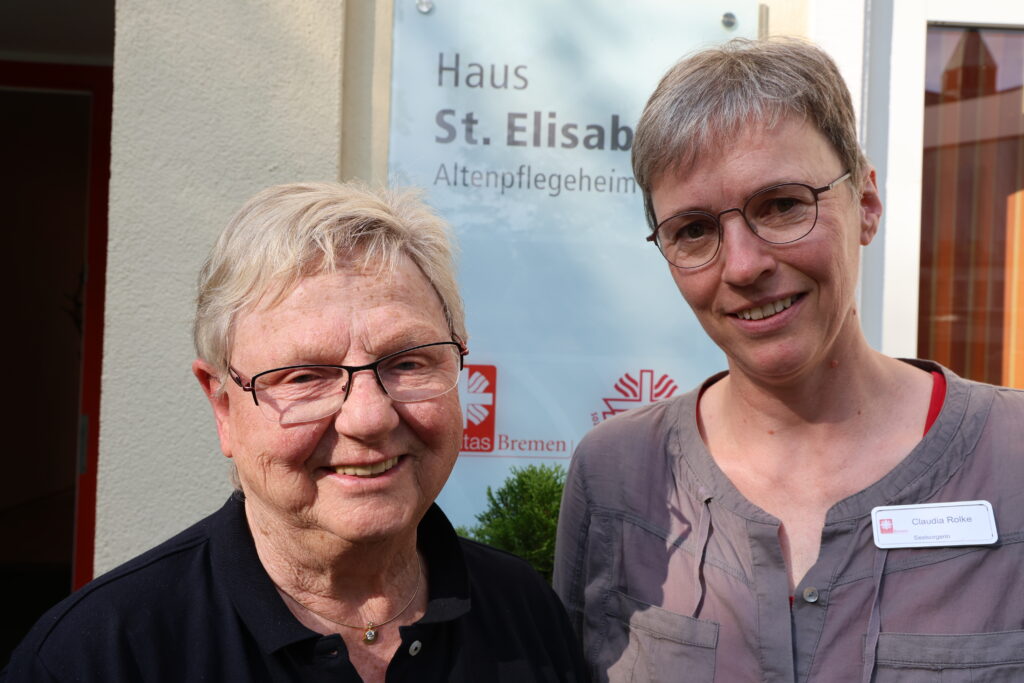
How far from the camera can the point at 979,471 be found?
1.77m

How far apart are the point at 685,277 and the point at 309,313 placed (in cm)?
71

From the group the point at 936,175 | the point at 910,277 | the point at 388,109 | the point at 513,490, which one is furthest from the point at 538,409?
the point at 936,175

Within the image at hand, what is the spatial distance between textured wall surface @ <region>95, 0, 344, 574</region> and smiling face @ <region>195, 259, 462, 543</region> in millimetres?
1668

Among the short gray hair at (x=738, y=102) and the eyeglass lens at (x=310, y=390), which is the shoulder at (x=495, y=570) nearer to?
the eyeglass lens at (x=310, y=390)

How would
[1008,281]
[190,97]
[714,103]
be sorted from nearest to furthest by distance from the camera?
[714,103], [190,97], [1008,281]

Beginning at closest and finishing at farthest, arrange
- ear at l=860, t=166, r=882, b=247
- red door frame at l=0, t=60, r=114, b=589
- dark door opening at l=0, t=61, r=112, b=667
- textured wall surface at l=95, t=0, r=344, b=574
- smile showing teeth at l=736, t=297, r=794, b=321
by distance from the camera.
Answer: smile showing teeth at l=736, t=297, r=794, b=321 < ear at l=860, t=166, r=882, b=247 < textured wall surface at l=95, t=0, r=344, b=574 < red door frame at l=0, t=60, r=114, b=589 < dark door opening at l=0, t=61, r=112, b=667

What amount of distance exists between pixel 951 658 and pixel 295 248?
1277 millimetres

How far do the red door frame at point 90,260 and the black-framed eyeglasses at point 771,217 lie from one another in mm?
3691

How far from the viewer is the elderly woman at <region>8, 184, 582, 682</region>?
1.51 meters

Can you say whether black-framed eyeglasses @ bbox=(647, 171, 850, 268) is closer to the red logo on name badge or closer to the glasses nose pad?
the glasses nose pad

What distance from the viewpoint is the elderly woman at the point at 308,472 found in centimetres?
151

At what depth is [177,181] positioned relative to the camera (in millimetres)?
3166

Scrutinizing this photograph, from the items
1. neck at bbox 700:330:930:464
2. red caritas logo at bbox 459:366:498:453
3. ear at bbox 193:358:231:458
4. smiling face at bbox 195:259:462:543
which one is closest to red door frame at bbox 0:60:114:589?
red caritas logo at bbox 459:366:498:453

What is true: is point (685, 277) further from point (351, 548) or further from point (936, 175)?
point (936, 175)
